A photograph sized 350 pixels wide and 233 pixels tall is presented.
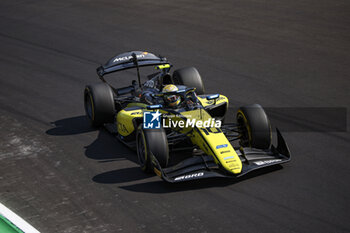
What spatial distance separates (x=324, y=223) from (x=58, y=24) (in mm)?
17758

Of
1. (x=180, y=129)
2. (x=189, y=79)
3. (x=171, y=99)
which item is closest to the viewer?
(x=180, y=129)

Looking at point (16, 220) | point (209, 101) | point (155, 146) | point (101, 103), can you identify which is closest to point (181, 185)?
point (155, 146)

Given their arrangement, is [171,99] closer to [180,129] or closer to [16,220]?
[180,129]

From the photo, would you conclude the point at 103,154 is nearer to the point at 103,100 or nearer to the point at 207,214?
the point at 103,100

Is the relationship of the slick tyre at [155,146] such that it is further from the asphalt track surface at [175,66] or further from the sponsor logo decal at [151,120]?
the asphalt track surface at [175,66]

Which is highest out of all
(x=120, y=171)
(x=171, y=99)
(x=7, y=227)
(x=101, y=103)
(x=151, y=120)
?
(x=171, y=99)

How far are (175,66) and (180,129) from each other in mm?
7189

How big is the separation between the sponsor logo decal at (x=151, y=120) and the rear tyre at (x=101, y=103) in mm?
2231

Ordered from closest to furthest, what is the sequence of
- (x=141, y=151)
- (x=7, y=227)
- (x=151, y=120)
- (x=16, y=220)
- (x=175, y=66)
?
(x=7, y=227) < (x=16, y=220) < (x=151, y=120) < (x=141, y=151) < (x=175, y=66)

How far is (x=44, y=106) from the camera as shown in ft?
48.3

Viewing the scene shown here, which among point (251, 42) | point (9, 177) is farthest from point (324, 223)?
point (251, 42)

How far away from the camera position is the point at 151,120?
10.4m

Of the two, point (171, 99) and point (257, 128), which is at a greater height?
point (171, 99)

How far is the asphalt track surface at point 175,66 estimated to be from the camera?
8945 mm
